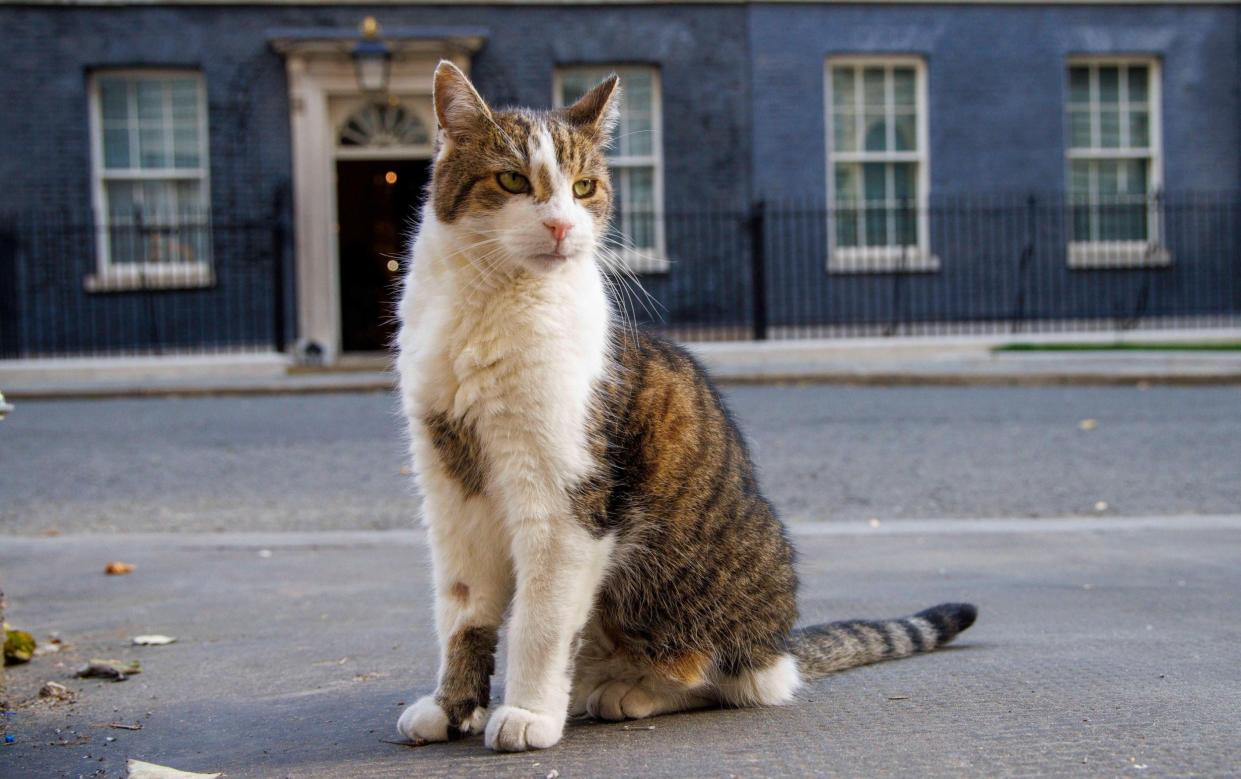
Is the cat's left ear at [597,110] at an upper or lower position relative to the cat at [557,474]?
upper

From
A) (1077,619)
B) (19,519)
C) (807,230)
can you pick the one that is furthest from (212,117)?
(1077,619)

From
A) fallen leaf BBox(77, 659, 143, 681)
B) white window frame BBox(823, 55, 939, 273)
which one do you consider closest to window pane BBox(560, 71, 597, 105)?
white window frame BBox(823, 55, 939, 273)

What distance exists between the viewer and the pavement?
43.7 feet

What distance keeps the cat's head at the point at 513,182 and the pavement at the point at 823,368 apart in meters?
10.1

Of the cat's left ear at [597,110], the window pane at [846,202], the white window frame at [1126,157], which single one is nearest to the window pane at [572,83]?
the window pane at [846,202]

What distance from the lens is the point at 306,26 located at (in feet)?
60.2

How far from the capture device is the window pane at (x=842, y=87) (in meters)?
19.4

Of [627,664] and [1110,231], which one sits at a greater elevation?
[1110,231]

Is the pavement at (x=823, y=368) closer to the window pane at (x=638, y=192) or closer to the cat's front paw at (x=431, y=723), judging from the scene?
the window pane at (x=638, y=192)

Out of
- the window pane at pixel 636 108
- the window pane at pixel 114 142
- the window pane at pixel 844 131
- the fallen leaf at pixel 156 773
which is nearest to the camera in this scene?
the fallen leaf at pixel 156 773

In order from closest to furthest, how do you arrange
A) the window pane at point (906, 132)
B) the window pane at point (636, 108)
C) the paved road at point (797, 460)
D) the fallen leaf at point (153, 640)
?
the fallen leaf at point (153, 640)
the paved road at point (797, 460)
the window pane at point (636, 108)
the window pane at point (906, 132)

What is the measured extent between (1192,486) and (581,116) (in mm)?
5511

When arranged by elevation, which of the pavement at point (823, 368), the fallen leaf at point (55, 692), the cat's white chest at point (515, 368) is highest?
the cat's white chest at point (515, 368)

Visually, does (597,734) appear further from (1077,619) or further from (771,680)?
(1077,619)
